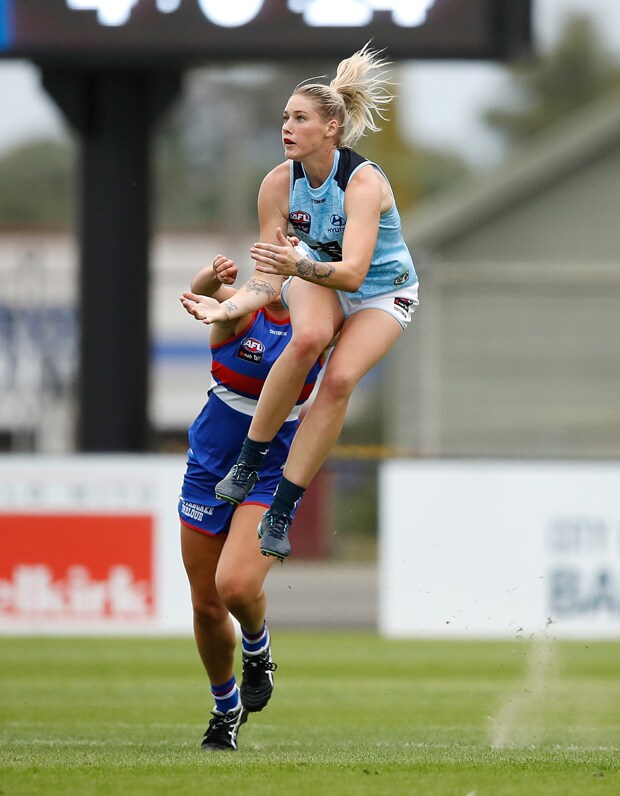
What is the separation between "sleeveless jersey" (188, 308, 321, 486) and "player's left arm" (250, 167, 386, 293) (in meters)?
0.48

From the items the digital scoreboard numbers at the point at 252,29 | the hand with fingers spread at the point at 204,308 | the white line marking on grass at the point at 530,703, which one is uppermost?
the digital scoreboard numbers at the point at 252,29

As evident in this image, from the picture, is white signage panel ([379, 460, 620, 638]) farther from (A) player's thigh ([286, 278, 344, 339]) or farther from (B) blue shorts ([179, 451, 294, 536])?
(A) player's thigh ([286, 278, 344, 339])

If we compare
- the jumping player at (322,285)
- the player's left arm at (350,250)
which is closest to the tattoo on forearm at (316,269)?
the player's left arm at (350,250)

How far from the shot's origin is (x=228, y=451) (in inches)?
290

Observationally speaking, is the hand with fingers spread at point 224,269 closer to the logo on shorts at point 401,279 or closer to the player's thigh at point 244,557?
the logo on shorts at point 401,279

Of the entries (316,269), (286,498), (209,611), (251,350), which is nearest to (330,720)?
(209,611)

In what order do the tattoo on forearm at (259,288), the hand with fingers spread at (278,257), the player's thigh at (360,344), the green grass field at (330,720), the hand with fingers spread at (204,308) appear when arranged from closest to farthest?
the green grass field at (330,720), the hand with fingers spread at (278,257), the hand with fingers spread at (204,308), the player's thigh at (360,344), the tattoo on forearm at (259,288)

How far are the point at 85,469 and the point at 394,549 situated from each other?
252 centimetres

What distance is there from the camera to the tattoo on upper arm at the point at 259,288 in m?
7.05

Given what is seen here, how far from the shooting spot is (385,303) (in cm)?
706

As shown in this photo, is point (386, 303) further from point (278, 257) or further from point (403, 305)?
point (278, 257)

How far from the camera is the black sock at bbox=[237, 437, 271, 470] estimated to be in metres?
7.05

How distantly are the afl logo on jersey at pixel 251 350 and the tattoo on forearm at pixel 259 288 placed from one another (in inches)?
10.3

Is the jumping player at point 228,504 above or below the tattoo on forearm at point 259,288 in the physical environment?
below
